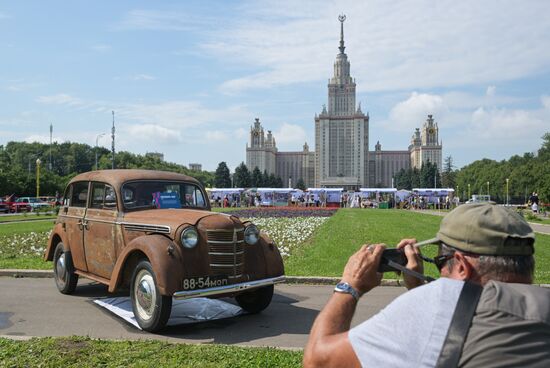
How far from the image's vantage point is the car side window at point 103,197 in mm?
7795

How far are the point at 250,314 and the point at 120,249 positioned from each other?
6.82ft

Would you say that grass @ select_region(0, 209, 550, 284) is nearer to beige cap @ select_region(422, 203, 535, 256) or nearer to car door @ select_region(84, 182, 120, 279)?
car door @ select_region(84, 182, 120, 279)

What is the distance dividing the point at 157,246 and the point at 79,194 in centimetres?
305

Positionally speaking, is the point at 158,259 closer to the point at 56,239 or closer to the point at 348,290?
the point at 56,239

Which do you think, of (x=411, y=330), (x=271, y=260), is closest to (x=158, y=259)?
(x=271, y=260)

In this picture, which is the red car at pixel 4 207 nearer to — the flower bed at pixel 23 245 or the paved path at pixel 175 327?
the flower bed at pixel 23 245

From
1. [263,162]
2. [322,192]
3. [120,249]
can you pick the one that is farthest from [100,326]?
[263,162]

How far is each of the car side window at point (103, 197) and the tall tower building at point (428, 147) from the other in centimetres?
16619

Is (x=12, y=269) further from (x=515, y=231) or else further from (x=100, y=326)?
(x=515, y=231)

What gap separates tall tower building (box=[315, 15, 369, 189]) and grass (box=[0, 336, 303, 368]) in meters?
168

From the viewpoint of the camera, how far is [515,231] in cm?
209

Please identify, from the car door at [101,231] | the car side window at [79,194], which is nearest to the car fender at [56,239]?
the car side window at [79,194]

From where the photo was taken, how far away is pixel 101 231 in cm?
779


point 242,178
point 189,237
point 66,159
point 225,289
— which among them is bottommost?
point 225,289
